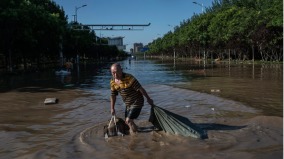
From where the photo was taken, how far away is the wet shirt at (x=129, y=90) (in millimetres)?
8969

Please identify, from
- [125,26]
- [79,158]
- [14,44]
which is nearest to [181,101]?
[79,158]

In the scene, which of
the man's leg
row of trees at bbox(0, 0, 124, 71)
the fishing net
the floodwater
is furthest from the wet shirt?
row of trees at bbox(0, 0, 124, 71)

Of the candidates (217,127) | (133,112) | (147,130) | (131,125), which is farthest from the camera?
(217,127)

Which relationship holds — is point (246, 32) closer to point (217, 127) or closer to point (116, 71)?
point (217, 127)

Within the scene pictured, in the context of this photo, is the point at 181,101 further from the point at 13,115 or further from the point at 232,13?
the point at 232,13

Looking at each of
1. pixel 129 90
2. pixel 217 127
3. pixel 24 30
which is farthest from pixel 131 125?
pixel 24 30

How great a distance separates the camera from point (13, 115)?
45.3ft

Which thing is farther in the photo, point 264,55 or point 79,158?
point 264,55

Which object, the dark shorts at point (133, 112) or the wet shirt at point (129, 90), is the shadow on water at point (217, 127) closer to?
the dark shorts at point (133, 112)

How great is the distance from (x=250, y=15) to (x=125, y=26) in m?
28.4

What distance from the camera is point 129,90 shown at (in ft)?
29.7

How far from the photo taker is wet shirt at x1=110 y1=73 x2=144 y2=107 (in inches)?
353

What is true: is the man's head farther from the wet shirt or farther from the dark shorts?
the dark shorts

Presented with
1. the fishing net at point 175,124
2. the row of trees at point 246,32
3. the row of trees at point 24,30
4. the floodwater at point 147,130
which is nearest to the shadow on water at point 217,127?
the floodwater at point 147,130
